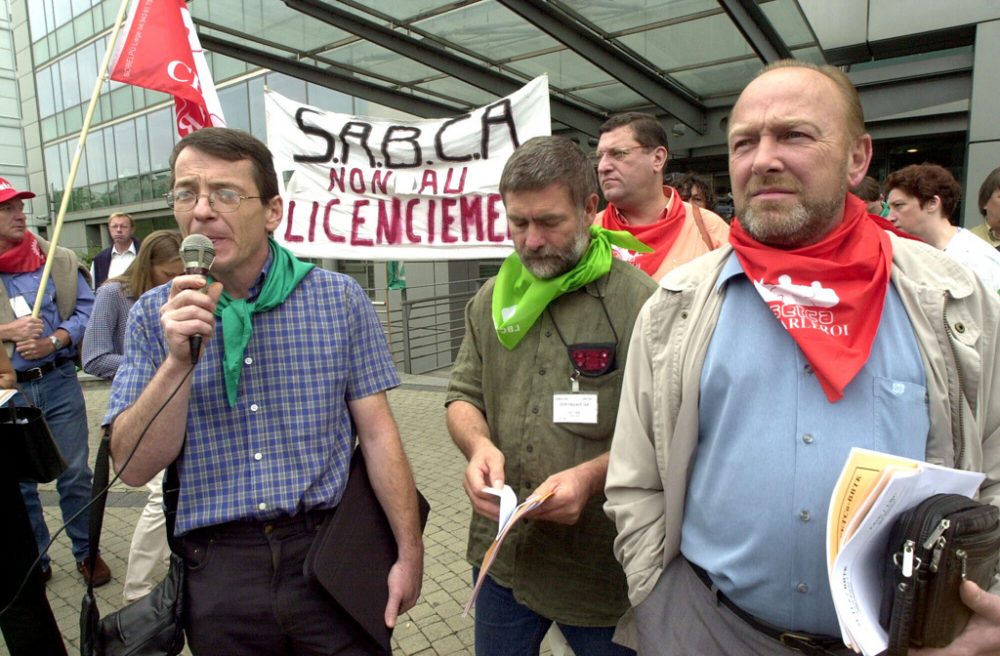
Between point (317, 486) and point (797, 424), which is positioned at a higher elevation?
point (797, 424)

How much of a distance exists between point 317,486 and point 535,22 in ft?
16.1

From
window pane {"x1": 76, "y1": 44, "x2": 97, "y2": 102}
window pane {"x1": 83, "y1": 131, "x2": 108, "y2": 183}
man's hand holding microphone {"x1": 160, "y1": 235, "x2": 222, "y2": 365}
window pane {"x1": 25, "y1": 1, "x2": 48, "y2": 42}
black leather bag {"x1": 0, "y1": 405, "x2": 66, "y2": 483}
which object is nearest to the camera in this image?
man's hand holding microphone {"x1": 160, "y1": 235, "x2": 222, "y2": 365}

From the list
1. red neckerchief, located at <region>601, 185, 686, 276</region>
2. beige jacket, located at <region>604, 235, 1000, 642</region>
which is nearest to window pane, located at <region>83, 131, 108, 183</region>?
red neckerchief, located at <region>601, 185, 686, 276</region>

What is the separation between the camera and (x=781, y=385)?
53.9 inches

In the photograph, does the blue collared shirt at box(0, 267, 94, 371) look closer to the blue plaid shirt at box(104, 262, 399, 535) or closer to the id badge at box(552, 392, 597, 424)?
the blue plaid shirt at box(104, 262, 399, 535)

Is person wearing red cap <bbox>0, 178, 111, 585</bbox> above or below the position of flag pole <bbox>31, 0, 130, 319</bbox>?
below

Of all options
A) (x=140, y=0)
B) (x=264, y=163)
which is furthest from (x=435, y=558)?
(x=140, y=0)

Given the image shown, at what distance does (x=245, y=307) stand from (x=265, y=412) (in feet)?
0.98

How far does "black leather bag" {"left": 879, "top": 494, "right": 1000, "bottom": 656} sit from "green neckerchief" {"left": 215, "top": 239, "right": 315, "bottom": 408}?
1538 mm

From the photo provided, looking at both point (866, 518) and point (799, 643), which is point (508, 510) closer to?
point (799, 643)

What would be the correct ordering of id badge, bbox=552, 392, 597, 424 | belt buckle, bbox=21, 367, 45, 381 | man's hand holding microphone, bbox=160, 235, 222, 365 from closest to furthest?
man's hand holding microphone, bbox=160, 235, 222, 365 < id badge, bbox=552, 392, 597, 424 < belt buckle, bbox=21, 367, 45, 381

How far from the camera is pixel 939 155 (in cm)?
817

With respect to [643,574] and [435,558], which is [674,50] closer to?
[435,558]

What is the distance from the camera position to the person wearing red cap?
3410mm
